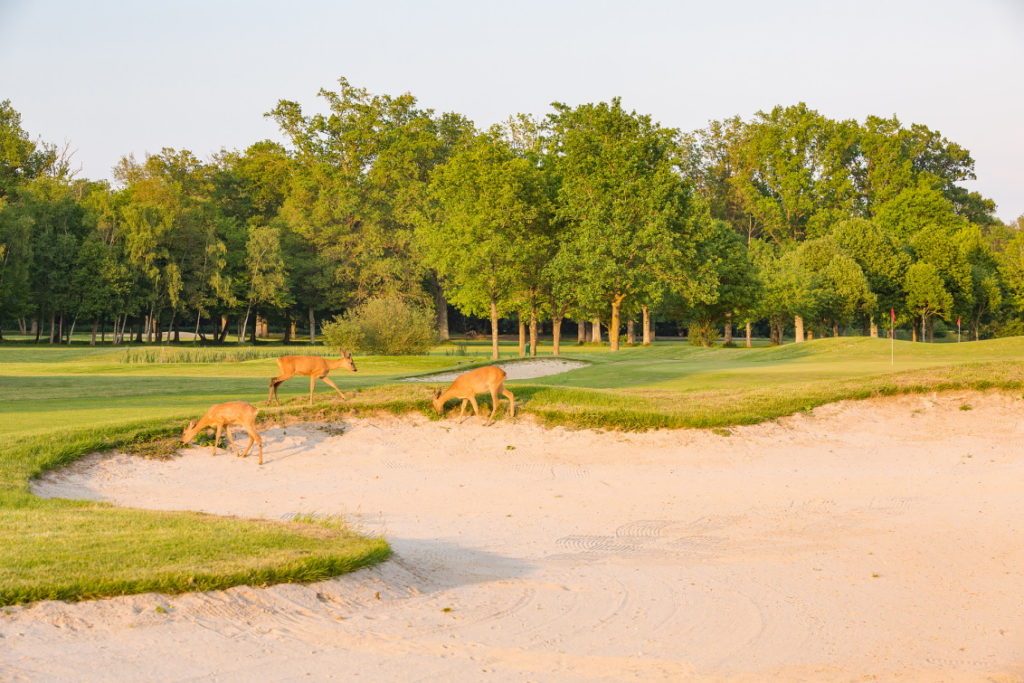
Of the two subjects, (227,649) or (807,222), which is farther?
(807,222)

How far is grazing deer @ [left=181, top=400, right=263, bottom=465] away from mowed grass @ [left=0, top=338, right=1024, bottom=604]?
0.63 m

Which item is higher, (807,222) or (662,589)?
(807,222)


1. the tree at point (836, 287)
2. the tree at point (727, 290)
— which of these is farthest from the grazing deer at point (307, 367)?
the tree at point (836, 287)

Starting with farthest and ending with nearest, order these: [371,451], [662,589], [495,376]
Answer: [495,376] → [371,451] → [662,589]

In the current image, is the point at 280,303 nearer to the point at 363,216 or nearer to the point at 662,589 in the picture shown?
the point at 363,216

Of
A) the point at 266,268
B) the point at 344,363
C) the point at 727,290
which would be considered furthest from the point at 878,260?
the point at 344,363

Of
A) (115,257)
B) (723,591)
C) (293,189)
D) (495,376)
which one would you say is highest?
(293,189)

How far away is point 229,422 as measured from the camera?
51.7ft

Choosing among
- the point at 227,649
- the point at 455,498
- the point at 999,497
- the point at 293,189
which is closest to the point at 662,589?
the point at 227,649

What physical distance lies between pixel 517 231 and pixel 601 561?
41.8 metres

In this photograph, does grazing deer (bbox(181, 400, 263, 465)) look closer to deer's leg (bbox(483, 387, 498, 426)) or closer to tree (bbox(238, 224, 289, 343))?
deer's leg (bbox(483, 387, 498, 426))

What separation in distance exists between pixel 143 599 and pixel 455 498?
654 centimetres

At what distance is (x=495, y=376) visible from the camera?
17.7 m

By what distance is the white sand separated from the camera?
21.5 ft
